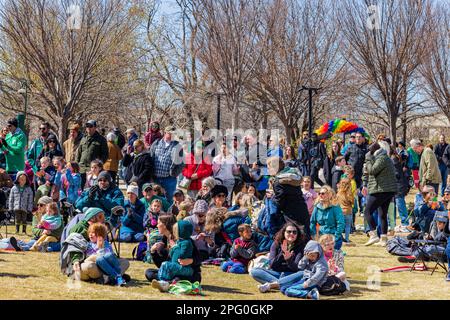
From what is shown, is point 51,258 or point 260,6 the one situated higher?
point 260,6

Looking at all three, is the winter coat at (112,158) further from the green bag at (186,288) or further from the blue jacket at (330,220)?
the green bag at (186,288)

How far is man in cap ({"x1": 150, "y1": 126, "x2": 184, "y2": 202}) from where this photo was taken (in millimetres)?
14070

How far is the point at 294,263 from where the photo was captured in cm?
897

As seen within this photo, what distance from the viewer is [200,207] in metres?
11.2

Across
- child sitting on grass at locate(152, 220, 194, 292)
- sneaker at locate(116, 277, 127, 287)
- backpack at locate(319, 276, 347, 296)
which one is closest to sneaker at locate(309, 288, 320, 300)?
backpack at locate(319, 276, 347, 296)

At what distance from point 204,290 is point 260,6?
807 inches

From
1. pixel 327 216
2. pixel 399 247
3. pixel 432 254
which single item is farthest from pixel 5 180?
pixel 432 254

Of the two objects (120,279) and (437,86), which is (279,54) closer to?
(437,86)

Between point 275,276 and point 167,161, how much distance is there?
5.49 meters

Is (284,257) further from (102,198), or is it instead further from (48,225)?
(48,225)

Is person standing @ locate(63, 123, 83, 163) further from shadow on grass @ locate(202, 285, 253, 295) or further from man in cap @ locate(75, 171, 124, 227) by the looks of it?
shadow on grass @ locate(202, 285, 253, 295)

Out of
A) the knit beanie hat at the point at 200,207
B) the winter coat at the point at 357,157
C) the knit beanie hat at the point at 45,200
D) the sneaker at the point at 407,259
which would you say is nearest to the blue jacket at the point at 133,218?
the knit beanie hat at the point at 45,200

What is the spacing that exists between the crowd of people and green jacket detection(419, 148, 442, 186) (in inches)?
1.2

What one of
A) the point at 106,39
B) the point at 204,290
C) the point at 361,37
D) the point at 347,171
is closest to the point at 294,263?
the point at 204,290
